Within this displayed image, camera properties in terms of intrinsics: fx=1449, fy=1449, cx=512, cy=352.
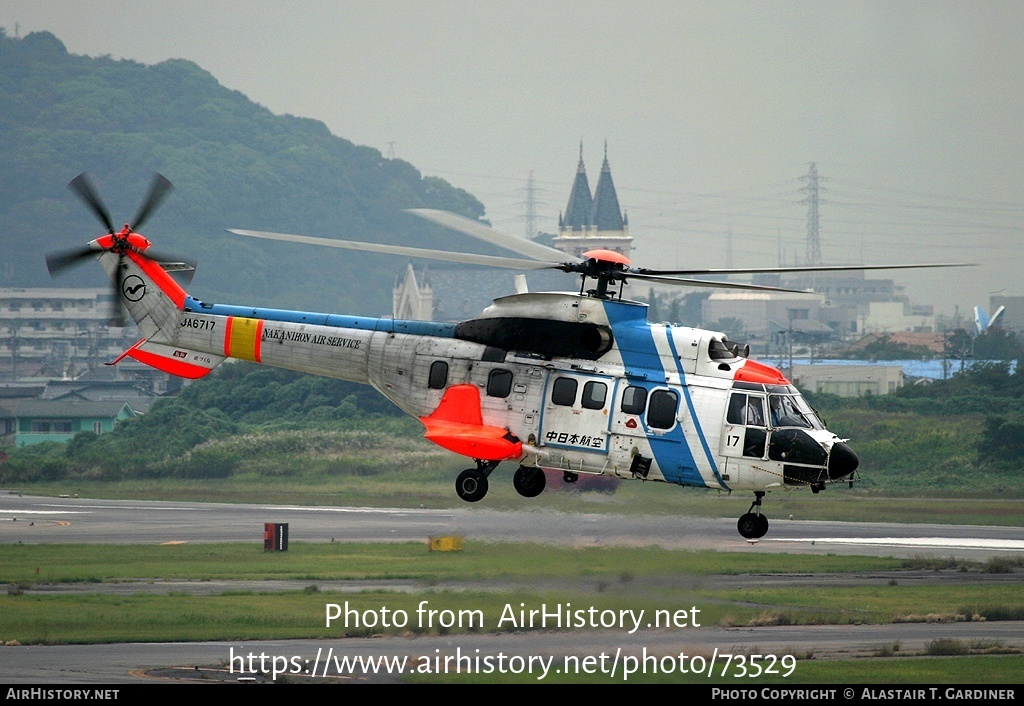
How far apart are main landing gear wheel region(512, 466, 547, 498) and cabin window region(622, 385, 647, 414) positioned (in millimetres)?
2725

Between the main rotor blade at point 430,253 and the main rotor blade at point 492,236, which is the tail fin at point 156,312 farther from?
the main rotor blade at point 492,236

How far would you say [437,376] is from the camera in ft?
89.3

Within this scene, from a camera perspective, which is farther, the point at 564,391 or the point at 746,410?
the point at 564,391

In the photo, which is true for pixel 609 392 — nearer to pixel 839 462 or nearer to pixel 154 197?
pixel 839 462

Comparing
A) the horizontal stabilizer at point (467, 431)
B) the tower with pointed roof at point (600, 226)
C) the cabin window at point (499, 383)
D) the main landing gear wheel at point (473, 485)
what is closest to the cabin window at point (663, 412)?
the horizontal stabilizer at point (467, 431)

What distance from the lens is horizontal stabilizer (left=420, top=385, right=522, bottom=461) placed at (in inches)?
1027

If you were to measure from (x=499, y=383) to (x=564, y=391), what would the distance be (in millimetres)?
1261

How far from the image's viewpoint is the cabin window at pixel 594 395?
84.8 feet

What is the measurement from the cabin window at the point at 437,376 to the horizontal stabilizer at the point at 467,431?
0.24 m

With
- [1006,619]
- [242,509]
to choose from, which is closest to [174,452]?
[242,509]

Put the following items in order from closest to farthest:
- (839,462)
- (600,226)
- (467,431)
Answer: (839,462) < (467,431) < (600,226)

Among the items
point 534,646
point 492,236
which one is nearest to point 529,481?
point 492,236
